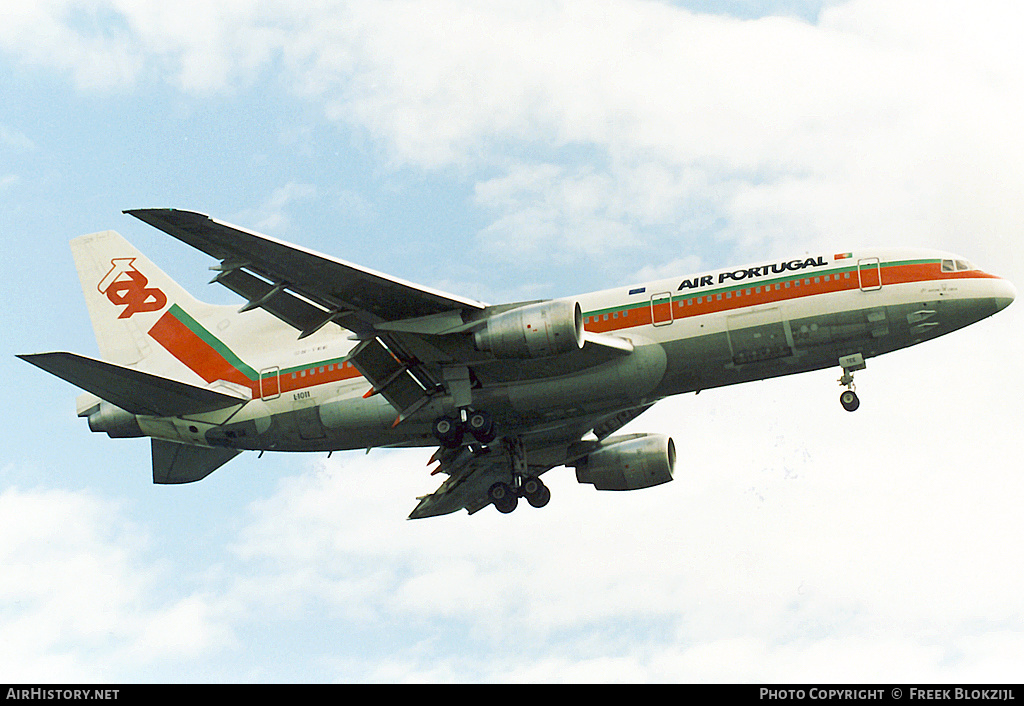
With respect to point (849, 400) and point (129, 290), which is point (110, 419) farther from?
point (849, 400)

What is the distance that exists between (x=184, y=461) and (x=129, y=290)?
6.72m

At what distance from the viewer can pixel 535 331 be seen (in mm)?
28922

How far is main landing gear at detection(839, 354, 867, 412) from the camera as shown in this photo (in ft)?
100

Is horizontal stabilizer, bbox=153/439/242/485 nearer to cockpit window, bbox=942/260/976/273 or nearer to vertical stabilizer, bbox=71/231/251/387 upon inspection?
vertical stabilizer, bbox=71/231/251/387

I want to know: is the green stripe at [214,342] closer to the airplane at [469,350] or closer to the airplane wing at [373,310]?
the airplane at [469,350]

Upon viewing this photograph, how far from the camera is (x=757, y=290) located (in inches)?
1206

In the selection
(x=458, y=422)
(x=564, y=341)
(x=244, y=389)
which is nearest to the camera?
(x=564, y=341)

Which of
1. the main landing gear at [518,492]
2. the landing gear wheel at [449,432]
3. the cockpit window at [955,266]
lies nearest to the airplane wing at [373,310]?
the landing gear wheel at [449,432]

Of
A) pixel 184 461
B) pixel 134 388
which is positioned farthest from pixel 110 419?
pixel 184 461

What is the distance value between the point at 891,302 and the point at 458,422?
512 inches

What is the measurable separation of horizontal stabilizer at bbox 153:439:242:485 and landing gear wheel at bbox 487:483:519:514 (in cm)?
893
